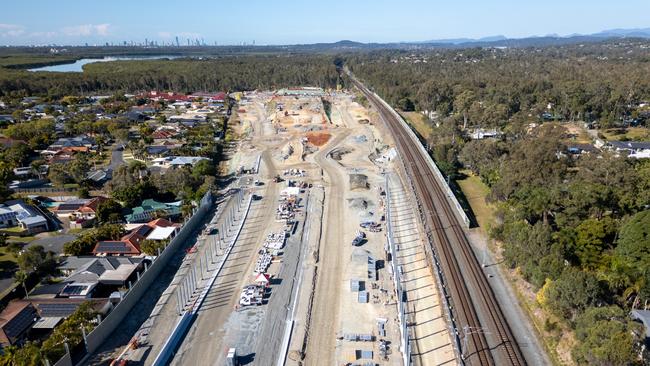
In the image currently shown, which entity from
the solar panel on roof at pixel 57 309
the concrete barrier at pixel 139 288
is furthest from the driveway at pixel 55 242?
the solar panel on roof at pixel 57 309

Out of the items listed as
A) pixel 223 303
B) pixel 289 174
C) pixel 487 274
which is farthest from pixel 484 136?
pixel 223 303

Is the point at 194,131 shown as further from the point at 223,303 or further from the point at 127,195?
the point at 223,303

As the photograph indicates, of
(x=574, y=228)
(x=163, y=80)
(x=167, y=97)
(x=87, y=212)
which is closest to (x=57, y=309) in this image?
(x=87, y=212)

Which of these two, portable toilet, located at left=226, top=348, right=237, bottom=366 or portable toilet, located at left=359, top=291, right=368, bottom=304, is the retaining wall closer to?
portable toilet, located at left=226, top=348, right=237, bottom=366

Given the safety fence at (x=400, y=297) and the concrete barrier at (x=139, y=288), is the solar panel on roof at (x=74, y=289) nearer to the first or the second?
the concrete barrier at (x=139, y=288)

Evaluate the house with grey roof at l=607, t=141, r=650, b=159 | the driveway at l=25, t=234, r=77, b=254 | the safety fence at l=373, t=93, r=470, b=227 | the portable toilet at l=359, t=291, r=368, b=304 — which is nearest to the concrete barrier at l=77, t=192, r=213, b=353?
the driveway at l=25, t=234, r=77, b=254

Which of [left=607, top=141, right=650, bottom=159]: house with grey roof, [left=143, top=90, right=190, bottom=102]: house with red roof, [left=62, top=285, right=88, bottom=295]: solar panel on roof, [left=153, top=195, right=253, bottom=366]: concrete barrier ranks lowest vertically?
[left=153, top=195, right=253, bottom=366]: concrete barrier

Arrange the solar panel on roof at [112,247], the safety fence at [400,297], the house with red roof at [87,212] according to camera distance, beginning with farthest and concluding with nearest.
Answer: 1. the house with red roof at [87,212]
2. the solar panel on roof at [112,247]
3. the safety fence at [400,297]

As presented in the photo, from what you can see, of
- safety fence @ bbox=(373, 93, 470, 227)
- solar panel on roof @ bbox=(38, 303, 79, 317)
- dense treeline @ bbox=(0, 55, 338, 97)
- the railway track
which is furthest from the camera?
dense treeline @ bbox=(0, 55, 338, 97)
